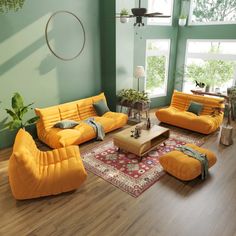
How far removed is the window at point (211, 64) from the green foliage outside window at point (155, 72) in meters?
0.90

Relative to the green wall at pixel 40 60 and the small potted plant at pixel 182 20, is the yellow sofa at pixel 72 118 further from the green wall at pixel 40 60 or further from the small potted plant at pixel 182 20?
the small potted plant at pixel 182 20

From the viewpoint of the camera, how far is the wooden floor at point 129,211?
113 inches

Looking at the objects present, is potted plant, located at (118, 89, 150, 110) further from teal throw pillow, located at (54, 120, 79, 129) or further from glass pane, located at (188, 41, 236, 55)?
glass pane, located at (188, 41, 236, 55)

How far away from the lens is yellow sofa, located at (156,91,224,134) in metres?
5.58

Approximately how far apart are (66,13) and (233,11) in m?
4.98

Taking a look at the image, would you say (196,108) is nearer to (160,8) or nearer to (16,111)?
(160,8)

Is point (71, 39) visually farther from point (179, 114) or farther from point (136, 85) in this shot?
point (179, 114)

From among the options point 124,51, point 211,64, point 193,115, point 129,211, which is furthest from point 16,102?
point 211,64

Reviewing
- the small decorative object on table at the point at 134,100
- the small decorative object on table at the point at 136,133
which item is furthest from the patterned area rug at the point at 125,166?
the small decorative object on table at the point at 134,100

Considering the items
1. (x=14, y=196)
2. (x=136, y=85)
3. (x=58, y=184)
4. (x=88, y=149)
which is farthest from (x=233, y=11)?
(x=14, y=196)

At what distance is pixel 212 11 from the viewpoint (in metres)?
7.09

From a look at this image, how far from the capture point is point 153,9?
715cm

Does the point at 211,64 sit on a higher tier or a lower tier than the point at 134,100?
higher

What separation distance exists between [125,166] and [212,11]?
19.5 ft
